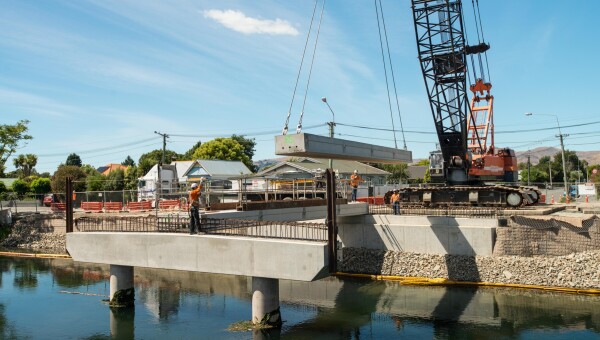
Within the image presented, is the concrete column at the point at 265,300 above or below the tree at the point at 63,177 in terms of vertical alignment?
below

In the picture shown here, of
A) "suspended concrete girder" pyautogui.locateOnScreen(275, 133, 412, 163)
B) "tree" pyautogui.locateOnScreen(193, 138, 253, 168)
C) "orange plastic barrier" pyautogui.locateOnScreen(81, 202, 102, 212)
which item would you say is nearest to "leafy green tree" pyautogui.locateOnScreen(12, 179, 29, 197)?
"tree" pyautogui.locateOnScreen(193, 138, 253, 168)

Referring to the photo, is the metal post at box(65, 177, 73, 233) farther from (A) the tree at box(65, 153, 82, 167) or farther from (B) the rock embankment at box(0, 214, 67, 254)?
(A) the tree at box(65, 153, 82, 167)

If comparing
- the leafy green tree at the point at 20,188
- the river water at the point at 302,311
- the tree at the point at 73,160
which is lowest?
the river water at the point at 302,311

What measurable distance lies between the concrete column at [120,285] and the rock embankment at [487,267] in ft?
34.9

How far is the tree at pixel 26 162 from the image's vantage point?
3231 inches

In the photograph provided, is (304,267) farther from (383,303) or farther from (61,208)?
(61,208)

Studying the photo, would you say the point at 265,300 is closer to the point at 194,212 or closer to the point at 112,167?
the point at 194,212

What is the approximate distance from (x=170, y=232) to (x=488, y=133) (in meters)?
22.3

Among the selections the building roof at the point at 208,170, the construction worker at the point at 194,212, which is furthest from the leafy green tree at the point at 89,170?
the construction worker at the point at 194,212

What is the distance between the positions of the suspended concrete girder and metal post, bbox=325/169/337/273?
168 centimetres

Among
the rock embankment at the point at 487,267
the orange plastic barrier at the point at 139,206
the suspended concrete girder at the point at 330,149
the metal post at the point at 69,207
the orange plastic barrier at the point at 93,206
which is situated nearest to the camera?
the suspended concrete girder at the point at 330,149

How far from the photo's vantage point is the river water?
1542cm

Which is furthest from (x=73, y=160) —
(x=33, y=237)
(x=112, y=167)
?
(x=33, y=237)

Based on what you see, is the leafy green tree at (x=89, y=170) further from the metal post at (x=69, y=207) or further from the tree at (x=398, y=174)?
the metal post at (x=69, y=207)
